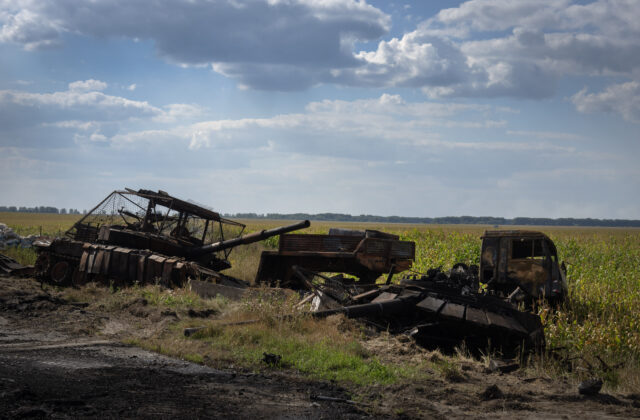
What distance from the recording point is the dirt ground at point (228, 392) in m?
6.04

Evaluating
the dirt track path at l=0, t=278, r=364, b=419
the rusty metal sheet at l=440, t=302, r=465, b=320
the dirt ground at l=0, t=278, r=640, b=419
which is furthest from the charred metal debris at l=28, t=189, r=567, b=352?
the dirt track path at l=0, t=278, r=364, b=419

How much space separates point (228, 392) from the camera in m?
6.85

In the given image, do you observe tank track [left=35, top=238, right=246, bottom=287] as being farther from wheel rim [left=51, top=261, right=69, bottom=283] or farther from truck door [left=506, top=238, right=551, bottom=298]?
truck door [left=506, top=238, right=551, bottom=298]

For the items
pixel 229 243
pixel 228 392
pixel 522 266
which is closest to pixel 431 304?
pixel 522 266

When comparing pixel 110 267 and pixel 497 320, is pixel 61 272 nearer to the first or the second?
pixel 110 267

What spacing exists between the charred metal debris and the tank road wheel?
0.03 meters

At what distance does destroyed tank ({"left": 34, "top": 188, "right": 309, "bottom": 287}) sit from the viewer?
54.2ft

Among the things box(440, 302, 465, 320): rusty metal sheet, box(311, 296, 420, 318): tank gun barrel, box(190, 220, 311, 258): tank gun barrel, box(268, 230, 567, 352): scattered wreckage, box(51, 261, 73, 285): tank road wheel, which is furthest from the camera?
box(190, 220, 311, 258): tank gun barrel

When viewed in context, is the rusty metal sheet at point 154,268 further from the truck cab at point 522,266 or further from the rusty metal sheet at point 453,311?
the rusty metal sheet at point 453,311

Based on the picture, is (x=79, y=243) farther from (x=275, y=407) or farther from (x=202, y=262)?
(x=275, y=407)

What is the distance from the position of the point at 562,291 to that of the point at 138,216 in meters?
12.1

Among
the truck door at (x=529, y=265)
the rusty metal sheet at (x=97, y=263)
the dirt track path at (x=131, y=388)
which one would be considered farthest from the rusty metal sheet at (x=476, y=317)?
the rusty metal sheet at (x=97, y=263)

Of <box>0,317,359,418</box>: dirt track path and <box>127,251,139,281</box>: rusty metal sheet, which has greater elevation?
<box>127,251,139,281</box>: rusty metal sheet

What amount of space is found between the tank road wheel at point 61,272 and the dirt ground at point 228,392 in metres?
8.18
